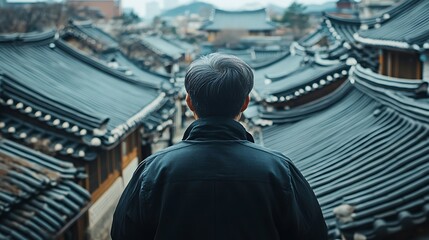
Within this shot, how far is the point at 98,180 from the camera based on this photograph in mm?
10719

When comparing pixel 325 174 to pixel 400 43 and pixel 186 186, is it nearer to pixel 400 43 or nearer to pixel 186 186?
pixel 400 43

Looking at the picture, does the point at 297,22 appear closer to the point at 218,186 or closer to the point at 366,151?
the point at 366,151

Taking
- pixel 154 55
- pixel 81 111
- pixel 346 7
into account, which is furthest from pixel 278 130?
pixel 346 7

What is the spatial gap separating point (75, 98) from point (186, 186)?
9378 millimetres

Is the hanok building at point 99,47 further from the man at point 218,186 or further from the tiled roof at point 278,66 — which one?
the man at point 218,186

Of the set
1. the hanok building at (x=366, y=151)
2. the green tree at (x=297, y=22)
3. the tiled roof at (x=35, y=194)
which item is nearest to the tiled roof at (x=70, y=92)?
the tiled roof at (x=35, y=194)

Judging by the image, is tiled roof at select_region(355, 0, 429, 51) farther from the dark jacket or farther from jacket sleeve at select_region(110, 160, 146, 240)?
jacket sleeve at select_region(110, 160, 146, 240)

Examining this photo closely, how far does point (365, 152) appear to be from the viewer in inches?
247

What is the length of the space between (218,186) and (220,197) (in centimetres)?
4

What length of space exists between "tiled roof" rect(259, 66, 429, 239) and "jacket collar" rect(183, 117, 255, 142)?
231 centimetres

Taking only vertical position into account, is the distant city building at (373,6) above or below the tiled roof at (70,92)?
above

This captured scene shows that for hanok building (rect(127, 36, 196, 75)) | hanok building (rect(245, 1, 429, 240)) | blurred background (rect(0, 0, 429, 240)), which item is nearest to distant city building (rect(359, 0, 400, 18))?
blurred background (rect(0, 0, 429, 240))

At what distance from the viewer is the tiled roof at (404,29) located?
Result: 8.57 metres

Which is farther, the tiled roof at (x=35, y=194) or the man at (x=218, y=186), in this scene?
the tiled roof at (x=35, y=194)
